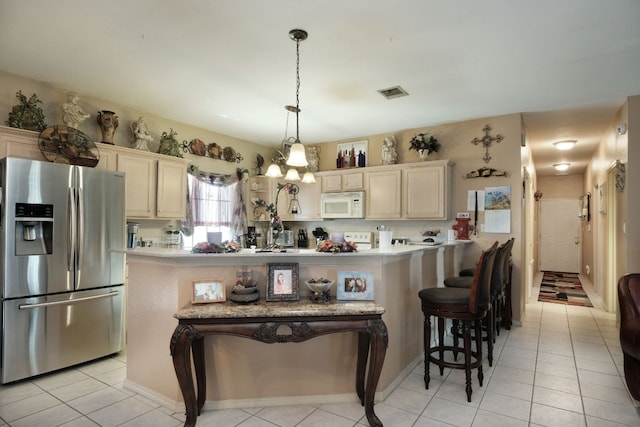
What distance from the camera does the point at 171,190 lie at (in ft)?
15.1

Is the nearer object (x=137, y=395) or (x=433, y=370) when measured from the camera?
(x=137, y=395)

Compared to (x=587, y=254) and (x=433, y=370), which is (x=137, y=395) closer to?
(x=433, y=370)

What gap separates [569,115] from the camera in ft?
15.3

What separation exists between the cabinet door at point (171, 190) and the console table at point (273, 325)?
8.36 feet

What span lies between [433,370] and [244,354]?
1.72m

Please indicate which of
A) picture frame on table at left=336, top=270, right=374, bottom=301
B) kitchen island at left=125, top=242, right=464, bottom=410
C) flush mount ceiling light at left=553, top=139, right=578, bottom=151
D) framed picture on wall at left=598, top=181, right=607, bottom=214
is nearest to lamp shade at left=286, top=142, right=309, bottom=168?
kitchen island at left=125, top=242, right=464, bottom=410

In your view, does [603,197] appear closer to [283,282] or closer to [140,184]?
[283,282]

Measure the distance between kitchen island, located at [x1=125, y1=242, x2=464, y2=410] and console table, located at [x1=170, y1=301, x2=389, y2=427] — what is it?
0.24 m

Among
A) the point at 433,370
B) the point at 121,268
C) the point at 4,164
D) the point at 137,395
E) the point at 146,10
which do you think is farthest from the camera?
the point at 121,268

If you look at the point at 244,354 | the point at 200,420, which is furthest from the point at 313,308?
the point at 200,420

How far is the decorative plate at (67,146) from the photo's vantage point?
347cm

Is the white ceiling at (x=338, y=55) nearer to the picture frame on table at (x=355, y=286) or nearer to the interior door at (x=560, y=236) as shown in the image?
the picture frame on table at (x=355, y=286)

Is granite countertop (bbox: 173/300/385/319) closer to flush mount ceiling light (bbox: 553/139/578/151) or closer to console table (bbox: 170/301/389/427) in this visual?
console table (bbox: 170/301/389/427)

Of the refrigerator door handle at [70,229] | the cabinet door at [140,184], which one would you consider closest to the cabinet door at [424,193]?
the cabinet door at [140,184]
